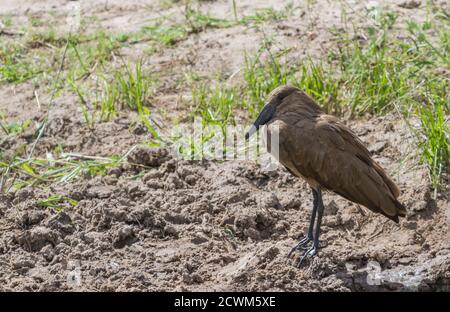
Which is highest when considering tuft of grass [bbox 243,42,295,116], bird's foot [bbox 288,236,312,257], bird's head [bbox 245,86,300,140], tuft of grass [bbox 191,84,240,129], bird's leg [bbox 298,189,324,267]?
bird's head [bbox 245,86,300,140]

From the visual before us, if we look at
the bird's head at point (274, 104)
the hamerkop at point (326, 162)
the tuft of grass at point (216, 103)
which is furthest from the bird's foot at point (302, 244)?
the tuft of grass at point (216, 103)

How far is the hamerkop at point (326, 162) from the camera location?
6.60m

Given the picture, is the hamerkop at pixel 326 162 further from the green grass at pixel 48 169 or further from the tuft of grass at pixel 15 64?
the tuft of grass at pixel 15 64

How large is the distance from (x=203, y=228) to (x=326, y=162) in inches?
38.2

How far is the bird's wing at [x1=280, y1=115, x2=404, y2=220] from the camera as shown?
659 centimetres

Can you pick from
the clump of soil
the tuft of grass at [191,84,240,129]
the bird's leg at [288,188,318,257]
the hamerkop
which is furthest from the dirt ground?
the tuft of grass at [191,84,240,129]

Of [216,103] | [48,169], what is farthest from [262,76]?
[48,169]

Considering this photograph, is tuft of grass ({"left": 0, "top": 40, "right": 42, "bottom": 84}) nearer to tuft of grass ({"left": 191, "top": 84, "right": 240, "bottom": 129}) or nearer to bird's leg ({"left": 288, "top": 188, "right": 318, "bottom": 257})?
tuft of grass ({"left": 191, "top": 84, "right": 240, "bottom": 129})

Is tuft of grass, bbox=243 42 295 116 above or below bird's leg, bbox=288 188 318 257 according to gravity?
above

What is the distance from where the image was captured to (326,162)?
666cm

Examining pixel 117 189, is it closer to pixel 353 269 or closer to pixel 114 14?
pixel 353 269

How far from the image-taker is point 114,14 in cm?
1020

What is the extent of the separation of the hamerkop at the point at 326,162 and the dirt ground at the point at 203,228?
297 mm

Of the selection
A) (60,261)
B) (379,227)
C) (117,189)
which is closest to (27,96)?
(117,189)
